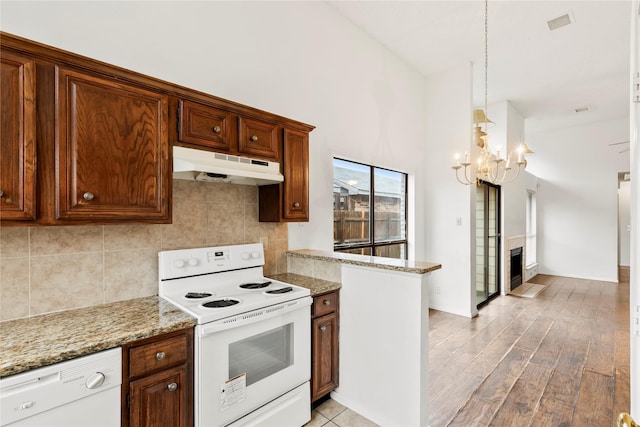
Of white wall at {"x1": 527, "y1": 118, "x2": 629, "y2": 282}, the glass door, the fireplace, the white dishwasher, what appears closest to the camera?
the white dishwasher

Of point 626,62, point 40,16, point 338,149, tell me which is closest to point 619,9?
point 626,62

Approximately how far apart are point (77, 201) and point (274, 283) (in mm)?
1299

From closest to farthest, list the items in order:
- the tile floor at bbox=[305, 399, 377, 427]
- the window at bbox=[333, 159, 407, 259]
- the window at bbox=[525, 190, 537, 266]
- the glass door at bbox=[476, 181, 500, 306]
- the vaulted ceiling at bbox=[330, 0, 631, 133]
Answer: the tile floor at bbox=[305, 399, 377, 427] < the vaulted ceiling at bbox=[330, 0, 631, 133] < the window at bbox=[333, 159, 407, 259] < the glass door at bbox=[476, 181, 500, 306] < the window at bbox=[525, 190, 537, 266]

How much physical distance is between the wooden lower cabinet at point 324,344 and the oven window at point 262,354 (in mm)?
236

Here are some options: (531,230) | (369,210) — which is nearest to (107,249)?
(369,210)

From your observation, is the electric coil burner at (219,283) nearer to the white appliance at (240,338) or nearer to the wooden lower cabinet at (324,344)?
the white appliance at (240,338)

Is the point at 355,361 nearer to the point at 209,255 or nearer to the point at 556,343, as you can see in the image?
the point at 209,255

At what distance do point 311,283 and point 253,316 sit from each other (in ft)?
2.35

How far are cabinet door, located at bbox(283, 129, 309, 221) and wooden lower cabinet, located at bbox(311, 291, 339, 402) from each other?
0.69 meters

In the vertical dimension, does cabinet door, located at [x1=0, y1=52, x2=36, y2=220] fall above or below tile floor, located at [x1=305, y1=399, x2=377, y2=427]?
above

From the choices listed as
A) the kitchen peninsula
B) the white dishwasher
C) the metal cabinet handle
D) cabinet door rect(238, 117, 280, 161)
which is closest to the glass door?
the kitchen peninsula

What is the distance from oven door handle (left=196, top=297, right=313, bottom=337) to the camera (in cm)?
160

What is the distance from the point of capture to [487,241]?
210 inches

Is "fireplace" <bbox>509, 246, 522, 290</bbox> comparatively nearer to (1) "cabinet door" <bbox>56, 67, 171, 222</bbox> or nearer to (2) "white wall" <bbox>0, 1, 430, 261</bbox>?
(2) "white wall" <bbox>0, 1, 430, 261</bbox>
